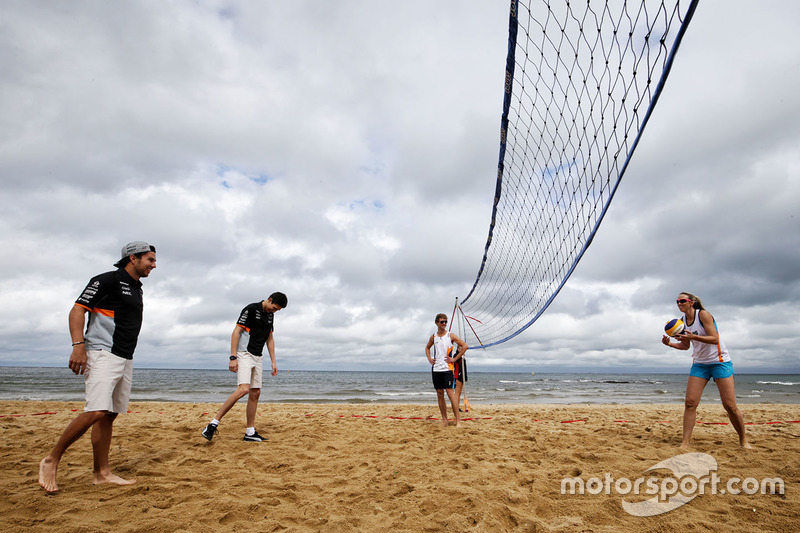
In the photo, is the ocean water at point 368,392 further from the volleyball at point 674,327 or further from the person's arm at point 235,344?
Result: the volleyball at point 674,327

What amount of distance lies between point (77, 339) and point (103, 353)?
0.16 m

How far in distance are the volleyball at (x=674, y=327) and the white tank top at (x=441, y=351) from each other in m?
2.25

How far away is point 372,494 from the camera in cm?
249

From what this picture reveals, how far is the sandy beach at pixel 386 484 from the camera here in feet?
6.77

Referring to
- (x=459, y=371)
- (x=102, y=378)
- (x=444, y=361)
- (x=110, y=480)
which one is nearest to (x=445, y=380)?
(x=444, y=361)

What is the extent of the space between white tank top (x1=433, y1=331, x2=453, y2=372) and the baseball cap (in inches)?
128

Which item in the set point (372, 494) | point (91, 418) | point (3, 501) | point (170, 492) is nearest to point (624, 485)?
point (372, 494)

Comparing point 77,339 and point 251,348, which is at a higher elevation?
point 77,339

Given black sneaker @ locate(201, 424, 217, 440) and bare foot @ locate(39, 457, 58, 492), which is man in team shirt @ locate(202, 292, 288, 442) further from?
bare foot @ locate(39, 457, 58, 492)

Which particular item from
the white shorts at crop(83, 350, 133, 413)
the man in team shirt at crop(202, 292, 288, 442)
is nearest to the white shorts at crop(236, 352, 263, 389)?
the man in team shirt at crop(202, 292, 288, 442)

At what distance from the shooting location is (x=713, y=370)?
351 centimetres

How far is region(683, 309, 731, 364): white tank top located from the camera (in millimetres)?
3463

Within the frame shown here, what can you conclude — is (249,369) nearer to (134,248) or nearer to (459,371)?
(134,248)

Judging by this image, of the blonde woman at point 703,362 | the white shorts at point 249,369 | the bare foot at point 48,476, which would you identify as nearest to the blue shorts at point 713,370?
the blonde woman at point 703,362
